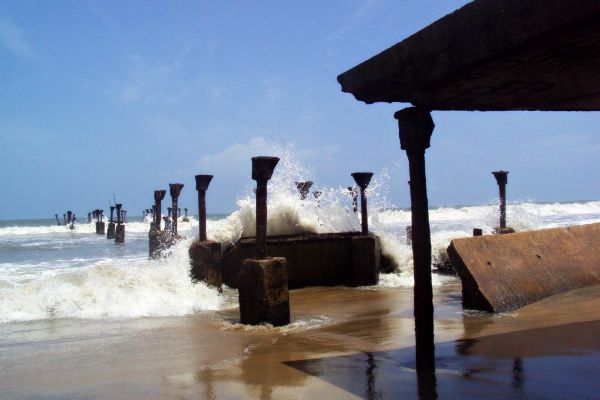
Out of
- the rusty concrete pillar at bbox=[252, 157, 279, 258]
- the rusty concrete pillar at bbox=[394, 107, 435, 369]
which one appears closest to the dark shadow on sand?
the rusty concrete pillar at bbox=[394, 107, 435, 369]

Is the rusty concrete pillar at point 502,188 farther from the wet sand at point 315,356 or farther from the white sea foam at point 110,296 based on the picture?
the white sea foam at point 110,296

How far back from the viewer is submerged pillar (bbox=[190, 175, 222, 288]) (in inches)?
361

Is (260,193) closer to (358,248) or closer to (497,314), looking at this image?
(497,314)

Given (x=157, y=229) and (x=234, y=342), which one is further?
(x=157, y=229)

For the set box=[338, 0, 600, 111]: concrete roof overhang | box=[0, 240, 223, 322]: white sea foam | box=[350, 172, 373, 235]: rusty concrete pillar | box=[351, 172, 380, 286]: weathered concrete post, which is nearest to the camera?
box=[338, 0, 600, 111]: concrete roof overhang

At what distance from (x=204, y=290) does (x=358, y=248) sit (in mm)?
3134

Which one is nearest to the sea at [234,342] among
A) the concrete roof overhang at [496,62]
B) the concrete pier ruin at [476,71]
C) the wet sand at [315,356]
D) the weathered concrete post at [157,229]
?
the wet sand at [315,356]

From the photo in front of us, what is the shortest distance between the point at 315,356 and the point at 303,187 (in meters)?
7.98

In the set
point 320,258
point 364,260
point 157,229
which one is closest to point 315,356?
point 320,258

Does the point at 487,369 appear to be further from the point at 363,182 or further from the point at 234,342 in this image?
the point at 363,182

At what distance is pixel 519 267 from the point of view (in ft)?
22.3

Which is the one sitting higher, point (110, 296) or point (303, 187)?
point (303, 187)

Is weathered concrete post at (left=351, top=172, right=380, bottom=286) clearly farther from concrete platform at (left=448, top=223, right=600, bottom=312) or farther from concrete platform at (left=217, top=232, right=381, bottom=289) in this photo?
concrete platform at (left=448, top=223, right=600, bottom=312)

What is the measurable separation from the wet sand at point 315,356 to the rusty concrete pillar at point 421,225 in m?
0.26
